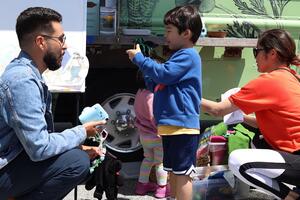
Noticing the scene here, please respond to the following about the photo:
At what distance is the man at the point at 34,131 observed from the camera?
239 cm

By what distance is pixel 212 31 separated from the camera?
4637 millimetres

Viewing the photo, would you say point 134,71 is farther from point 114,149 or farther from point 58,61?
point 58,61

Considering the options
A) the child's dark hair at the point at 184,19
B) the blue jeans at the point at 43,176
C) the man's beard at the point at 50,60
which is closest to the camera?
the blue jeans at the point at 43,176

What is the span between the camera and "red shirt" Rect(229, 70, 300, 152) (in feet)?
10.3

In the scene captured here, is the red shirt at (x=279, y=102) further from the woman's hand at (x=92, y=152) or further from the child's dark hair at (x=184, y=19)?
the woman's hand at (x=92, y=152)

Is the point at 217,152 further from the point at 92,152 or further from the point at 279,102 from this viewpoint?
the point at 92,152

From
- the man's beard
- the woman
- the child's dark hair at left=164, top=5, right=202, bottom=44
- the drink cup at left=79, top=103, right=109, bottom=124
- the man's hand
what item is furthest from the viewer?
the child's dark hair at left=164, top=5, right=202, bottom=44

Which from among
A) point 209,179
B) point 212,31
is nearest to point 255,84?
point 209,179

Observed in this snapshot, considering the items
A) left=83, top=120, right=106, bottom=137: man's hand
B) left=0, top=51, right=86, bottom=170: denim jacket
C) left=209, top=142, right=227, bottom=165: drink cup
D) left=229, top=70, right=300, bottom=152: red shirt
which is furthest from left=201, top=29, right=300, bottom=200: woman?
left=0, top=51, right=86, bottom=170: denim jacket

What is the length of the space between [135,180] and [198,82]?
147 cm

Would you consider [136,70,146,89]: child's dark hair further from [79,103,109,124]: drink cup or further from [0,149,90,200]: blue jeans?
[0,149,90,200]: blue jeans

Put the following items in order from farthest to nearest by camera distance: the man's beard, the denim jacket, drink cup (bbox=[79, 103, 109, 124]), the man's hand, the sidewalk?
1. the sidewalk
2. drink cup (bbox=[79, 103, 109, 124])
3. the man's hand
4. the man's beard
5. the denim jacket

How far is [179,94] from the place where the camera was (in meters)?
3.18

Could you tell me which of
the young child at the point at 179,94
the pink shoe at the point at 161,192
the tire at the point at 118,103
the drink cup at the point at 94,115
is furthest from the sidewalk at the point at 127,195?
the drink cup at the point at 94,115
